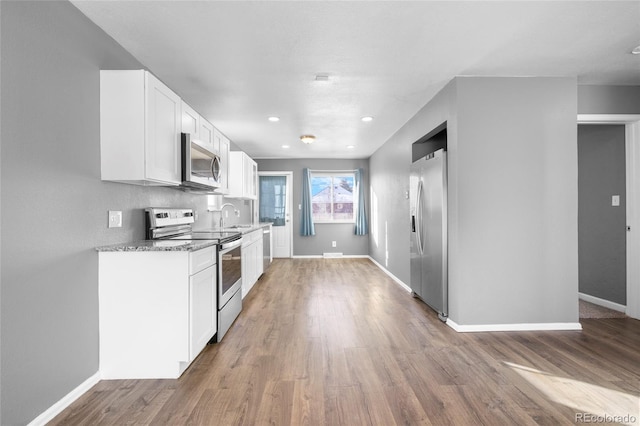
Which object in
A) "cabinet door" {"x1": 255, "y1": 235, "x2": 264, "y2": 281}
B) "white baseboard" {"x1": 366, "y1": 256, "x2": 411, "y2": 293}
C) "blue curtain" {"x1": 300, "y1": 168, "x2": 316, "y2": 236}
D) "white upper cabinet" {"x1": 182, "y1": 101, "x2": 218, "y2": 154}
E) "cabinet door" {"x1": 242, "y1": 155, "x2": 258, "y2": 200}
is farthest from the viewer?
"blue curtain" {"x1": 300, "y1": 168, "x2": 316, "y2": 236}

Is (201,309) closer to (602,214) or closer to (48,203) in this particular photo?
(48,203)

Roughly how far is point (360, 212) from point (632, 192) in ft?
16.0

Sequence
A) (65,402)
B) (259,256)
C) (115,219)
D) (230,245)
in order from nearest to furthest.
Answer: (65,402), (115,219), (230,245), (259,256)

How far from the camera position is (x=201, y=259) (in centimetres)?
246

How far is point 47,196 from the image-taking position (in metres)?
1.74

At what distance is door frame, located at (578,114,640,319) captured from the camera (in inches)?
132

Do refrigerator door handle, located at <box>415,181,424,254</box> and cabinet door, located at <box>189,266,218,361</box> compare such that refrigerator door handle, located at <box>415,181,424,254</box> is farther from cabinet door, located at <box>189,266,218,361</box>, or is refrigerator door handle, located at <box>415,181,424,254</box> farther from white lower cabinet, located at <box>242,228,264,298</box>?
cabinet door, located at <box>189,266,218,361</box>

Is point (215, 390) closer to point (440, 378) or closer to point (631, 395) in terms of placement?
point (440, 378)

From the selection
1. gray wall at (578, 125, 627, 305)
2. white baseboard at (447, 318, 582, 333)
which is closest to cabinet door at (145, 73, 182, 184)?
white baseboard at (447, 318, 582, 333)

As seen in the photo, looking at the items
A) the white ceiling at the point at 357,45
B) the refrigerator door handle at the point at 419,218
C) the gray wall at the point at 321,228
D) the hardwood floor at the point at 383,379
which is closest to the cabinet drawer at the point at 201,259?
the hardwood floor at the point at 383,379

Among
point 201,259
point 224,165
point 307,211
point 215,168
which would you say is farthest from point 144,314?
point 307,211

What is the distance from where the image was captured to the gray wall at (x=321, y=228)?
7781 mm

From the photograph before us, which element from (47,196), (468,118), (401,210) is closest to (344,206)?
(401,210)

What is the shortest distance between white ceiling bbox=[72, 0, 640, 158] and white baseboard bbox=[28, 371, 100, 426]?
2.36m
